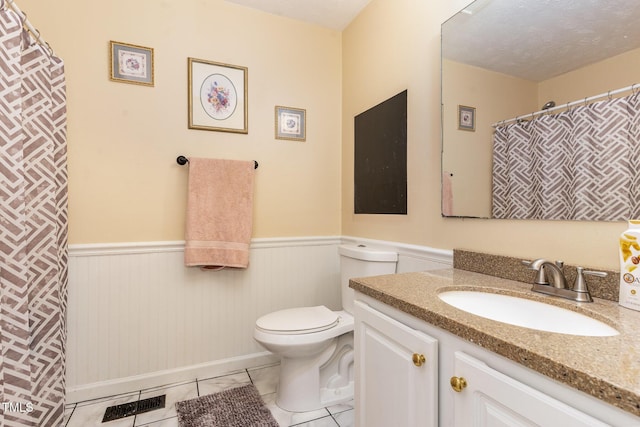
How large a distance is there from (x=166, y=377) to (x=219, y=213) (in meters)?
1.01

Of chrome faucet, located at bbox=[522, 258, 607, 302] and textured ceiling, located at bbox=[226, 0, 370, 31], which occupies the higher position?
textured ceiling, located at bbox=[226, 0, 370, 31]

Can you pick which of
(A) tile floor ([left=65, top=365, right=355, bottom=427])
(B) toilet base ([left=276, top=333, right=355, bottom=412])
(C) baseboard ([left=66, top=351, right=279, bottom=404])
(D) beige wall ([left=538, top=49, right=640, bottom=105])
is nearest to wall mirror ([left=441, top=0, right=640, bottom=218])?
(D) beige wall ([left=538, top=49, right=640, bottom=105])

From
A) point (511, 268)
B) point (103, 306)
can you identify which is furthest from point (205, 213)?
point (511, 268)

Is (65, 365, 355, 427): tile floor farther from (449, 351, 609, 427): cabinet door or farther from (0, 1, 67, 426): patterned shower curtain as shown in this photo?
(449, 351, 609, 427): cabinet door

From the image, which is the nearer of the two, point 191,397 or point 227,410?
point 227,410

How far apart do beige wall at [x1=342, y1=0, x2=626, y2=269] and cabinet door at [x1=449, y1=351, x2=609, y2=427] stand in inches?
23.5

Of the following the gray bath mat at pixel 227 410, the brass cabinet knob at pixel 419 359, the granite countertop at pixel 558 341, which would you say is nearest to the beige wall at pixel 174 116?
the gray bath mat at pixel 227 410

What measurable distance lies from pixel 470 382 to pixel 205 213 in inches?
62.7

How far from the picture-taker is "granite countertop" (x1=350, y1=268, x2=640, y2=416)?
0.46 m

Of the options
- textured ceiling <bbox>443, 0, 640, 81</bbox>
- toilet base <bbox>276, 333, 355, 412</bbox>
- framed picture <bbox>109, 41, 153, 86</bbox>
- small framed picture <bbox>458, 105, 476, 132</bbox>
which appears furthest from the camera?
framed picture <bbox>109, 41, 153, 86</bbox>

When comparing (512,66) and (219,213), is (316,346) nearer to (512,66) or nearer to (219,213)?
(219,213)

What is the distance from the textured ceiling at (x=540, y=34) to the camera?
0.89 meters

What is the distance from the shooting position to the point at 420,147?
1.56 metres

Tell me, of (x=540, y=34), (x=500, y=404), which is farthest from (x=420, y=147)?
(x=500, y=404)
